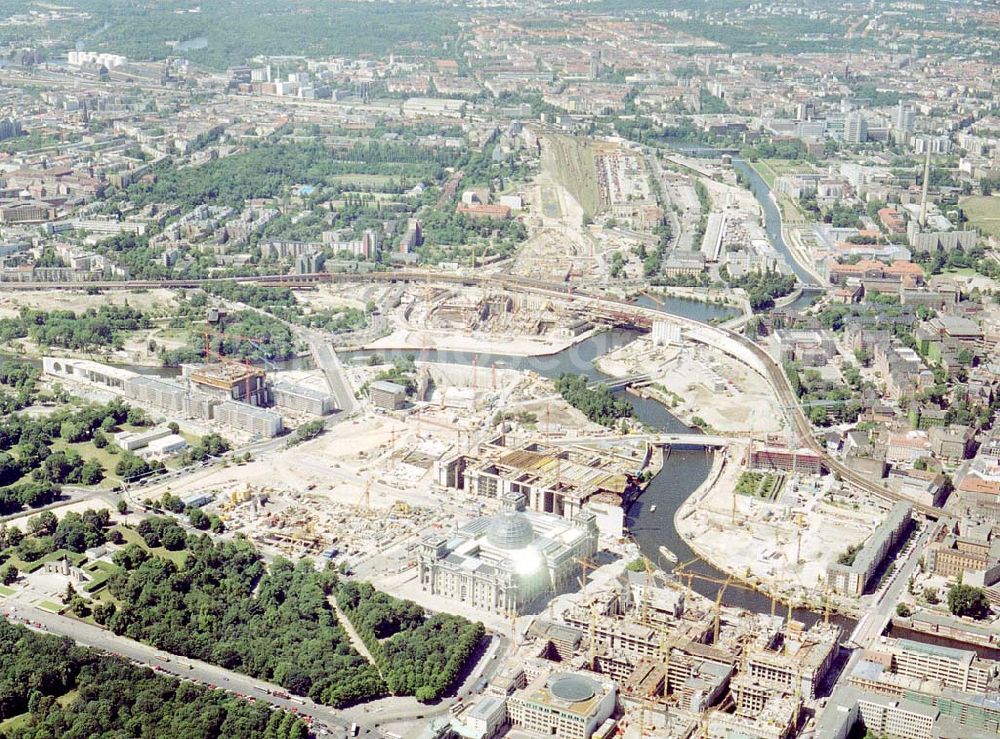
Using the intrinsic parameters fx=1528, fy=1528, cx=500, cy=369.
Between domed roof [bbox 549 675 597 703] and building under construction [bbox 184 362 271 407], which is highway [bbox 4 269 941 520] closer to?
building under construction [bbox 184 362 271 407]

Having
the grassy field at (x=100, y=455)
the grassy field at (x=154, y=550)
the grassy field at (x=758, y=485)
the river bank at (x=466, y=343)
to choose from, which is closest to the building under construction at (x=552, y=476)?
the grassy field at (x=758, y=485)

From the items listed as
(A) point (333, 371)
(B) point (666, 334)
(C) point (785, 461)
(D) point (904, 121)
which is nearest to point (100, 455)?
(A) point (333, 371)

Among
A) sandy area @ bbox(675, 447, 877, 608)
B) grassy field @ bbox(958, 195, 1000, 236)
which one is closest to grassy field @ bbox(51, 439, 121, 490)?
sandy area @ bbox(675, 447, 877, 608)

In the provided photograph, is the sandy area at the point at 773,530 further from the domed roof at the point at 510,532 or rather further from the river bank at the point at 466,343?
the river bank at the point at 466,343

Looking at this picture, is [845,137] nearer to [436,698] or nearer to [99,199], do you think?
[99,199]

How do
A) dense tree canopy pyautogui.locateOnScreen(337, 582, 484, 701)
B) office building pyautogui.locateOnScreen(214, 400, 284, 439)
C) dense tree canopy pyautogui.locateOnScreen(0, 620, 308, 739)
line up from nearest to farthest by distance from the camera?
dense tree canopy pyautogui.locateOnScreen(0, 620, 308, 739) → dense tree canopy pyautogui.locateOnScreen(337, 582, 484, 701) → office building pyautogui.locateOnScreen(214, 400, 284, 439)

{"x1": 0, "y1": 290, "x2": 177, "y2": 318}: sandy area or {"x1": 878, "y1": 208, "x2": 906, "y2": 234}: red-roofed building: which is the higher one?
{"x1": 878, "y1": 208, "x2": 906, "y2": 234}: red-roofed building

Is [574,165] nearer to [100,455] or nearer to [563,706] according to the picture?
[100,455]
